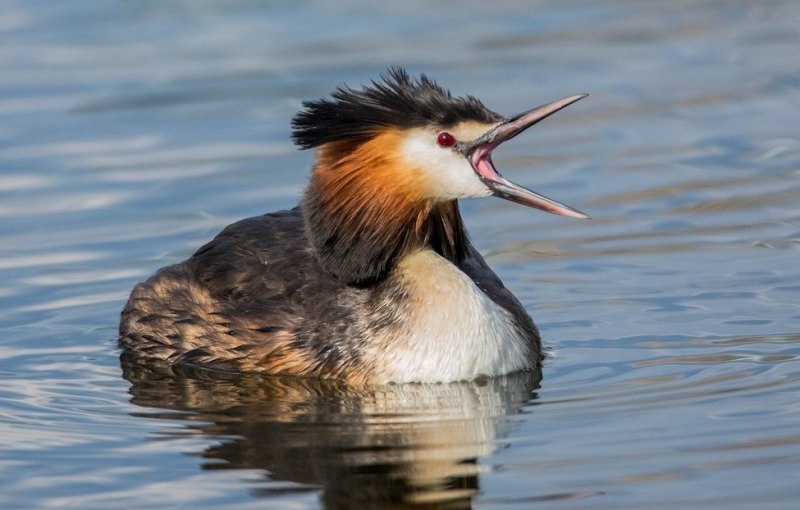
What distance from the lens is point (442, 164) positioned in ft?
38.6

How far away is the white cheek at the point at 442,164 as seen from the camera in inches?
464

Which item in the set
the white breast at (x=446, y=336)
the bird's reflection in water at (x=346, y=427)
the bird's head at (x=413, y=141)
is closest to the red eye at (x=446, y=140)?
the bird's head at (x=413, y=141)

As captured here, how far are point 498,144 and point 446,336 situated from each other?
121 centimetres

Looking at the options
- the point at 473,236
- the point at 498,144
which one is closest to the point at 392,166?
the point at 498,144

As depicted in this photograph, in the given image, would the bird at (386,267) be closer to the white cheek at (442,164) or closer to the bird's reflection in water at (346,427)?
the white cheek at (442,164)

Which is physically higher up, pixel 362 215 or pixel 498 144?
pixel 498 144

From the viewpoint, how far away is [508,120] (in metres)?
11.8

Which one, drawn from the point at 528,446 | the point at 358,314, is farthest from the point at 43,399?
the point at 528,446

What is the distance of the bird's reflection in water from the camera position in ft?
32.1

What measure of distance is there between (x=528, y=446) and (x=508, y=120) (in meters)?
2.36

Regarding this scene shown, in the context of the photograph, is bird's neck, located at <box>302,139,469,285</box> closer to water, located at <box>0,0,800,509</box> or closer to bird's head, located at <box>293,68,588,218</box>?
bird's head, located at <box>293,68,588,218</box>

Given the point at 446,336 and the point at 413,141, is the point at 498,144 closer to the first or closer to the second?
the point at 413,141

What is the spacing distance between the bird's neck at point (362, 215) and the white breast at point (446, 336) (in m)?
0.24

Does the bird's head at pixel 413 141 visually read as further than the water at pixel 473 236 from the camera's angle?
Yes
